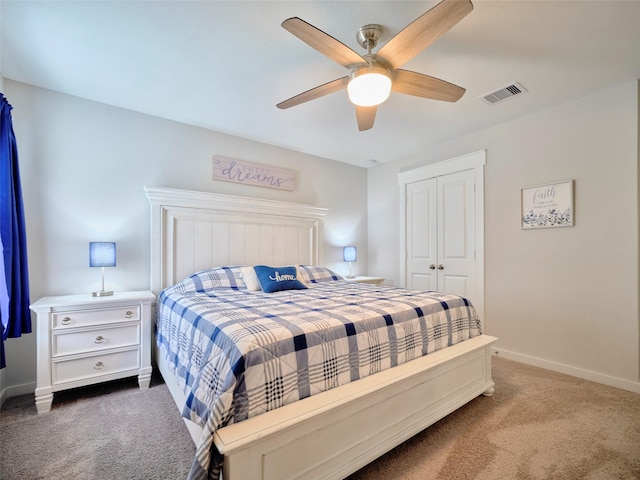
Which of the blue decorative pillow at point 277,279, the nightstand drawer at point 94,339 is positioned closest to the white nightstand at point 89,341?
the nightstand drawer at point 94,339

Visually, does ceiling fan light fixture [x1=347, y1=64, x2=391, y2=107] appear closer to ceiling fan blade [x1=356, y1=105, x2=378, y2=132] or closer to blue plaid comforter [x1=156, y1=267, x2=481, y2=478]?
ceiling fan blade [x1=356, y1=105, x2=378, y2=132]

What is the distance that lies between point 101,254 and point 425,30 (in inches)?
110

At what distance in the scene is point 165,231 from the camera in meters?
2.95

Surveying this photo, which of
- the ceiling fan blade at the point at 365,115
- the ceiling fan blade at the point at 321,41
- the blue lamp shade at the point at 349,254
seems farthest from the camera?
the blue lamp shade at the point at 349,254

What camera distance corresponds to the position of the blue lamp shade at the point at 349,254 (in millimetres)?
4227

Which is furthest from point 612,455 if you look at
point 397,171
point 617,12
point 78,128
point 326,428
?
point 78,128

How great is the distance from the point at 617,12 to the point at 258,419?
113 inches

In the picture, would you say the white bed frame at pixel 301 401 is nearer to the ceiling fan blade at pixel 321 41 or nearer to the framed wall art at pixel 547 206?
the framed wall art at pixel 547 206

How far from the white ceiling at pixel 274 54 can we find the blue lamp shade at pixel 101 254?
1319mm

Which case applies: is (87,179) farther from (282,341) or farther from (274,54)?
(282,341)

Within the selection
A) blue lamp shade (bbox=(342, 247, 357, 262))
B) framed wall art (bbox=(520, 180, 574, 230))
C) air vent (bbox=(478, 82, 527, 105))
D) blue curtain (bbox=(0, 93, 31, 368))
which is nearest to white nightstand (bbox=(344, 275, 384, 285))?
blue lamp shade (bbox=(342, 247, 357, 262))

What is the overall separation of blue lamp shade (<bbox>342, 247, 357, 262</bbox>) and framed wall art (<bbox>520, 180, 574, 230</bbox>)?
2034 mm

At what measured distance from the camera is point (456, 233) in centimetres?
363

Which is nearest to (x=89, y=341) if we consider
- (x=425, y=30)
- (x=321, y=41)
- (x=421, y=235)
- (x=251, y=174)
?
(x=251, y=174)
